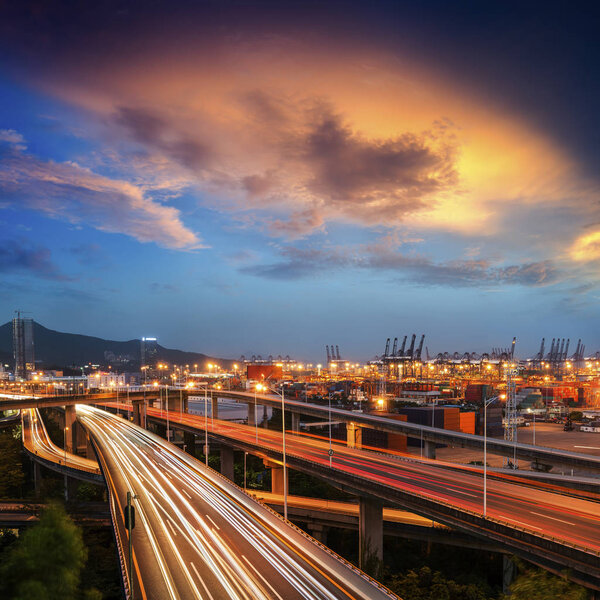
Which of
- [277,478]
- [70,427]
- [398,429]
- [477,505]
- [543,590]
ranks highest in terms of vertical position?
[543,590]

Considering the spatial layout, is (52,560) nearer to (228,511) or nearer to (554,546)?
(228,511)

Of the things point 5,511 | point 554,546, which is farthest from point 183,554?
point 5,511

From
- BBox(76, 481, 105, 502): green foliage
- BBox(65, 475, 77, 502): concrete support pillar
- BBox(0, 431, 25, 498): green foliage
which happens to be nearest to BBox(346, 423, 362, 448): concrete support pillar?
BBox(76, 481, 105, 502): green foliage

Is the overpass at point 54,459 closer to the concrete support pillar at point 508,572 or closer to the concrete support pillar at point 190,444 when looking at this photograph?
the concrete support pillar at point 190,444

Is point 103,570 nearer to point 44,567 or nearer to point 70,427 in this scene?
point 44,567

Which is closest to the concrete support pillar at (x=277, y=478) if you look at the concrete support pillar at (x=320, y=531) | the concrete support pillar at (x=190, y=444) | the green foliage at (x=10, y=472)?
the concrete support pillar at (x=320, y=531)

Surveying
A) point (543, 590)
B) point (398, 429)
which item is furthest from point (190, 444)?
point (543, 590)
